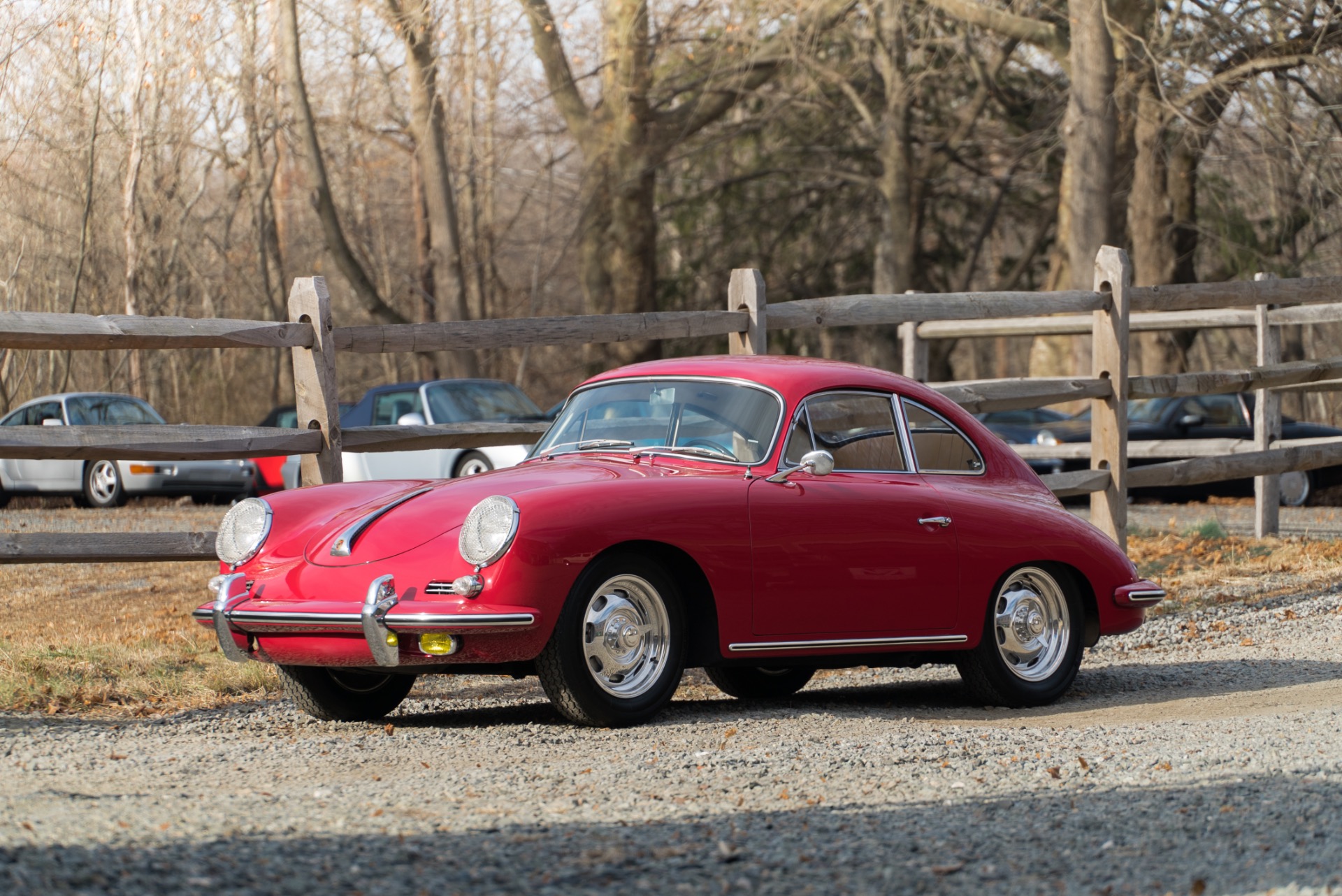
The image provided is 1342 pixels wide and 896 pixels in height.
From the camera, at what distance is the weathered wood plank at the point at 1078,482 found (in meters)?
9.64

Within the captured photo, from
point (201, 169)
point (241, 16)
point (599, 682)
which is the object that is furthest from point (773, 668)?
point (201, 169)

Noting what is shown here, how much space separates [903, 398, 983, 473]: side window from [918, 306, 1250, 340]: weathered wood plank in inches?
177

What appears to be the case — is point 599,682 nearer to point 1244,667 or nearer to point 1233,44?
point 1244,667

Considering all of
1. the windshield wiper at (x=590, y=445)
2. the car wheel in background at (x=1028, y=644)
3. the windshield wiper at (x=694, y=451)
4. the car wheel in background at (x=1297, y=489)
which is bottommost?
the car wheel in background at (x=1297, y=489)

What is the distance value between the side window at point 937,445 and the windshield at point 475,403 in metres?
10.6

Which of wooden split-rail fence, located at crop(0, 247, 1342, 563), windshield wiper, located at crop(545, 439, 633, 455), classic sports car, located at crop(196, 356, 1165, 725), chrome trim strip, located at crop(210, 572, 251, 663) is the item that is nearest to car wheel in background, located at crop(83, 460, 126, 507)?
wooden split-rail fence, located at crop(0, 247, 1342, 563)

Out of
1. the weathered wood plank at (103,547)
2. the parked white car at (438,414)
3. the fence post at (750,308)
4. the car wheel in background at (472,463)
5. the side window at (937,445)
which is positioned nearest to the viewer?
the weathered wood plank at (103,547)

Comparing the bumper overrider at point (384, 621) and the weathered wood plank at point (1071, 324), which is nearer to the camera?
the bumper overrider at point (384, 621)

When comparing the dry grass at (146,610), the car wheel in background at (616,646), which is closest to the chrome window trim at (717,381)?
the car wheel in background at (616,646)

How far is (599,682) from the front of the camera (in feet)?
19.0

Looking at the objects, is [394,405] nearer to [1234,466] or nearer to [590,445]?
[1234,466]

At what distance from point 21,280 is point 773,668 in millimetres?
10596

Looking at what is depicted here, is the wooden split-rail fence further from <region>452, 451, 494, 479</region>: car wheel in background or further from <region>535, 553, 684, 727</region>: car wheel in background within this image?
<region>452, 451, 494, 479</region>: car wheel in background

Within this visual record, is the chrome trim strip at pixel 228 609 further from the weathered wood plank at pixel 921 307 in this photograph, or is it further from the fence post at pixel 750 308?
the weathered wood plank at pixel 921 307
